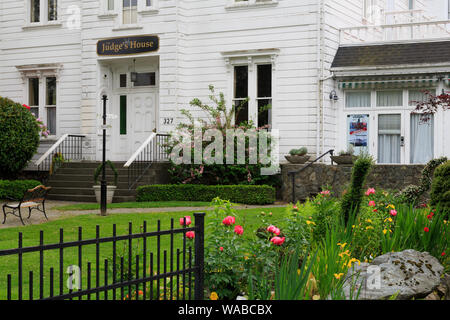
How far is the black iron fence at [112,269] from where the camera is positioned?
4.05m

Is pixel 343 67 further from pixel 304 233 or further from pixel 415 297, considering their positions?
pixel 415 297

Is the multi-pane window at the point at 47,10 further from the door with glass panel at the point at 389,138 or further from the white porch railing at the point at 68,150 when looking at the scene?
the door with glass panel at the point at 389,138

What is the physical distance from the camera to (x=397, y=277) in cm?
577

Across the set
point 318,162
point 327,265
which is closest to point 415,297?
point 327,265

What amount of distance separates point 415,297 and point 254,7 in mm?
15314

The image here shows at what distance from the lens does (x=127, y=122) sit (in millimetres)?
21750

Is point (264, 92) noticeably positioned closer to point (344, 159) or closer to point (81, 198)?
point (344, 159)

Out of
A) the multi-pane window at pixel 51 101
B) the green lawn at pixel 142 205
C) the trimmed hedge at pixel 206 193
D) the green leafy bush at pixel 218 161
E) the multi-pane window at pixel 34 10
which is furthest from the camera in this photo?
the multi-pane window at pixel 34 10

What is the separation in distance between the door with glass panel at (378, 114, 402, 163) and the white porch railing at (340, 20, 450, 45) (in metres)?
2.71

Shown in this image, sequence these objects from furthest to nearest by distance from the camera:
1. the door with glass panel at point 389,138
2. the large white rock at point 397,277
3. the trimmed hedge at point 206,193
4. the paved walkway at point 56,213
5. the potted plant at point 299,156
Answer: the door with glass panel at point 389,138 → the potted plant at point 299,156 → the trimmed hedge at point 206,193 → the paved walkway at point 56,213 → the large white rock at point 397,277

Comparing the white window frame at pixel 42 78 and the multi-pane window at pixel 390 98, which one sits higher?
the white window frame at pixel 42 78

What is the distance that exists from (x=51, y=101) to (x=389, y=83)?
12521 millimetres

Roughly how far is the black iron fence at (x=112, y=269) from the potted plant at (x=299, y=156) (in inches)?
344

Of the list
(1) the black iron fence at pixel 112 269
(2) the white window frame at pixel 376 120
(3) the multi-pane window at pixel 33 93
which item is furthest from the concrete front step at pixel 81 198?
(1) the black iron fence at pixel 112 269
